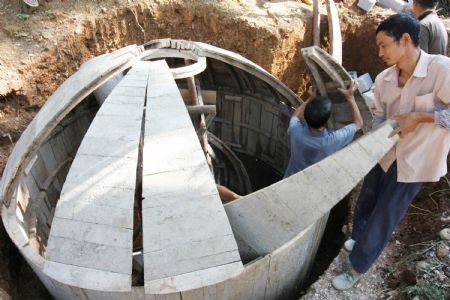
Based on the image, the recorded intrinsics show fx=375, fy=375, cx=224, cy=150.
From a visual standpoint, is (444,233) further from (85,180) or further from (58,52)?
(58,52)

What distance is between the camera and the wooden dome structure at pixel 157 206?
248 centimetres

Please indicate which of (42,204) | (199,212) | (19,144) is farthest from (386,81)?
(42,204)

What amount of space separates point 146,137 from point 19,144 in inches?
58.2

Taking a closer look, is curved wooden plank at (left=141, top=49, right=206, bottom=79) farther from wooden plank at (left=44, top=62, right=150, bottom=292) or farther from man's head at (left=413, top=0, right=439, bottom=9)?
man's head at (left=413, top=0, right=439, bottom=9)

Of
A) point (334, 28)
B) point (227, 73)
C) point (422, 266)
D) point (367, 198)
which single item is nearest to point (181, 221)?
point (367, 198)

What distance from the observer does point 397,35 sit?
2623 mm

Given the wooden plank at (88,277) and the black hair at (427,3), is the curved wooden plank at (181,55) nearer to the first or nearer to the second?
the wooden plank at (88,277)

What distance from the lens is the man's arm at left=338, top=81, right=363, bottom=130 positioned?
3.36 m

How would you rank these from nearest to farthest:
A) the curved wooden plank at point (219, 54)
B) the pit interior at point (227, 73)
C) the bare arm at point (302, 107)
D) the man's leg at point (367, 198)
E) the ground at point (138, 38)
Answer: the man's leg at point (367, 198) → the bare arm at point (302, 107) → the curved wooden plank at point (219, 54) → the pit interior at point (227, 73) → the ground at point (138, 38)

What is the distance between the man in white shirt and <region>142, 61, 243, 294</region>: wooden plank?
4.84ft

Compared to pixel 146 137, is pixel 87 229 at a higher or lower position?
lower

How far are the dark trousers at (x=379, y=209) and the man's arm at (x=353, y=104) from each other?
42cm

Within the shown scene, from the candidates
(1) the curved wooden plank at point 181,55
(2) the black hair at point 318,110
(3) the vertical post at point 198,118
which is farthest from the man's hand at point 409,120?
(3) the vertical post at point 198,118

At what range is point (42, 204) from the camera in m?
4.06
